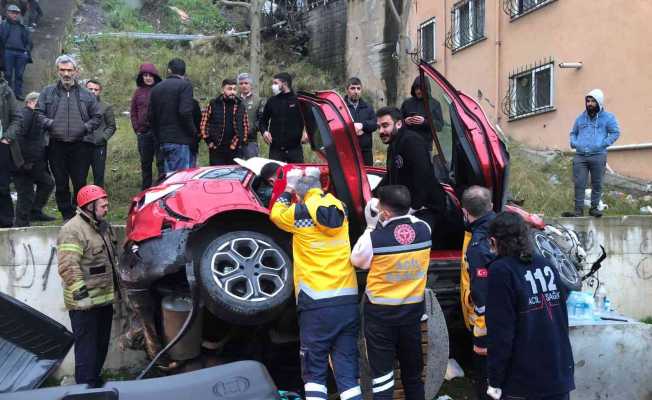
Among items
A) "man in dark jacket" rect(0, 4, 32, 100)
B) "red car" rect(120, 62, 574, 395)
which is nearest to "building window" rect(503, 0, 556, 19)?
"red car" rect(120, 62, 574, 395)

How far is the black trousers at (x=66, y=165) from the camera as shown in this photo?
7.36m

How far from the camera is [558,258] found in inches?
229

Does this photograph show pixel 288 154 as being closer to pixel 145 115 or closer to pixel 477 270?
pixel 145 115

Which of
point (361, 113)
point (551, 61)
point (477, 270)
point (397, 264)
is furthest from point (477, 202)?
point (551, 61)

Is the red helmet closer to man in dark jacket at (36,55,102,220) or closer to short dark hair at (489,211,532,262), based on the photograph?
man in dark jacket at (36,55,102,220)

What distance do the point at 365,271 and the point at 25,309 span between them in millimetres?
2380

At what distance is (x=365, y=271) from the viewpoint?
507cm

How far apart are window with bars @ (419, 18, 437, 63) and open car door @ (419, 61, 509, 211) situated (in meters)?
11.7

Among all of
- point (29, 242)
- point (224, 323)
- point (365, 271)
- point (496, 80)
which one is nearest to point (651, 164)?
point (496, 80)

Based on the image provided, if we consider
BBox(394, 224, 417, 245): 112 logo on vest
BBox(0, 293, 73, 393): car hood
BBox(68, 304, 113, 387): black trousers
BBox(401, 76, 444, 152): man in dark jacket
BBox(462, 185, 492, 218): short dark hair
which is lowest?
BBox(68, 304, 113, 387): black trousers

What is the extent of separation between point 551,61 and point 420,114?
7.54 m

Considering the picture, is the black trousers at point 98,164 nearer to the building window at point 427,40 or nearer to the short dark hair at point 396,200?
the short dark hair at point 396,200

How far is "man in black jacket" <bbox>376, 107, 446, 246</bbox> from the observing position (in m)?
5.43

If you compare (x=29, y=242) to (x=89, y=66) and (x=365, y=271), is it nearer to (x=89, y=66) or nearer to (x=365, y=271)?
(x=365, y=271)
